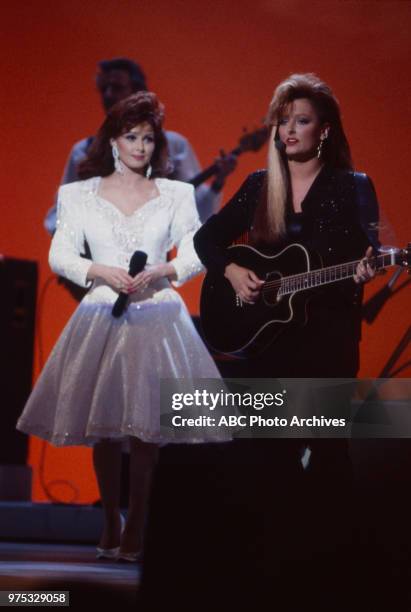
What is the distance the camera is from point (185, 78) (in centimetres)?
300

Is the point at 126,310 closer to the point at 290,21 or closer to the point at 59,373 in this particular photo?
the point at 59,373

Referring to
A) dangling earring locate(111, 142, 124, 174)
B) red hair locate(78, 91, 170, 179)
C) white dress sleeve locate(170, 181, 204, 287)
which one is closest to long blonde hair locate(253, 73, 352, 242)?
white dress sleeve locate(170, 181, 204, 287)

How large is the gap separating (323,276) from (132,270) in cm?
62

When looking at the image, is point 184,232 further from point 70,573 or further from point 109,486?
point 70,573

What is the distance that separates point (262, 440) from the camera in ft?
8.13

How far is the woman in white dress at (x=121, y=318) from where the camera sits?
263 centimetres

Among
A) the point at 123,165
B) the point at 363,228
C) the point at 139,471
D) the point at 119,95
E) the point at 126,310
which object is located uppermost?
the point at 119,95

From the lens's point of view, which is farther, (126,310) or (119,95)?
(119,95)

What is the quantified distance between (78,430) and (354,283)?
95cm

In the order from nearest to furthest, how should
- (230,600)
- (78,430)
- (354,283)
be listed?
(230,600), (354,283), (78,430)

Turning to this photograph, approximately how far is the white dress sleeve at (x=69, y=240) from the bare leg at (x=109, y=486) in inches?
21.3

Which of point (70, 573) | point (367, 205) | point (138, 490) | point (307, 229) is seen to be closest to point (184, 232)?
point (307, 229)

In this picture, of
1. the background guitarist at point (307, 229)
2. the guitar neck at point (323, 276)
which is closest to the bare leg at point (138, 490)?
the background guitarist at point (307, 229)

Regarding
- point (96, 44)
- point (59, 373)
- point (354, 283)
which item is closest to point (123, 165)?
point (96, 44)
